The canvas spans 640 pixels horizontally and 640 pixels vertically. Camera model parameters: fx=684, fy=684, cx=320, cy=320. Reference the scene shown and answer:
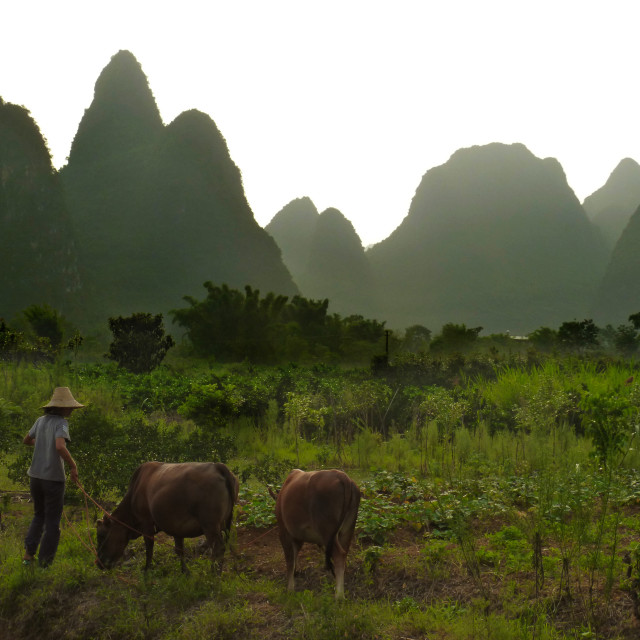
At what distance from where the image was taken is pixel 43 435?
6395 mm

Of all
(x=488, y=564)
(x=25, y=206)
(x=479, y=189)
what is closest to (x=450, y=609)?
(x=488, y=564)

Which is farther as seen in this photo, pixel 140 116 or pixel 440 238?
pixel 440 238

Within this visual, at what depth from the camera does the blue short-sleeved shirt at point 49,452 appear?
20.6 ft

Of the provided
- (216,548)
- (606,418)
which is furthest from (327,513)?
(606,418)

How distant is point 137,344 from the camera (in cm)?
2856

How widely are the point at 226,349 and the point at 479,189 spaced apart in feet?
461

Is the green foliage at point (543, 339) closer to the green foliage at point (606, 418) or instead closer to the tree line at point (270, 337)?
the tree line at point (270, 337)

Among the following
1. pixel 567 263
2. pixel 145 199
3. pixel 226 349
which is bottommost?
pixel 226 349

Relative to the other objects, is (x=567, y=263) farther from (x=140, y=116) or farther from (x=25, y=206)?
(x=25, y=206)

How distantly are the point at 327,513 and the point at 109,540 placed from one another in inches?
89.1

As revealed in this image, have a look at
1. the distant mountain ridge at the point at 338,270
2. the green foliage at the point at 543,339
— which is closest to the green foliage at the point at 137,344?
the green foliage at the point at 543,339

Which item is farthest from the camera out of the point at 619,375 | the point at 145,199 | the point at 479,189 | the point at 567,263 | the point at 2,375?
the point at 479,189

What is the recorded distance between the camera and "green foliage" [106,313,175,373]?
28312 mm

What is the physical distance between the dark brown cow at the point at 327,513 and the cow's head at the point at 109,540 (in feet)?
5.62
